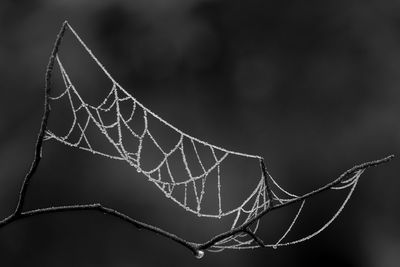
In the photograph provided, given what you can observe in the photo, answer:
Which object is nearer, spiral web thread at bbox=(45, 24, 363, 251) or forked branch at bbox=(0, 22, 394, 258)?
forked branch at bbox=(0, 22, 394, 258)

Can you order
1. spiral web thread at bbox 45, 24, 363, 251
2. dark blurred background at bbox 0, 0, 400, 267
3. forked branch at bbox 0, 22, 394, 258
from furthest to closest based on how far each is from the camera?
dark blurred background at bbox 0, 0, 400, 267 → spiral web thread at bbox 45, 24, 363, 251 → forked branch at bbox 0, 22, 394, 258

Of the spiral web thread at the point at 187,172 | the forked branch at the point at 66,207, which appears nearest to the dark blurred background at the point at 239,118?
the spiral web thread at the point at 187,172

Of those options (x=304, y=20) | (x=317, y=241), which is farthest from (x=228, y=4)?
(x=317, y=241)

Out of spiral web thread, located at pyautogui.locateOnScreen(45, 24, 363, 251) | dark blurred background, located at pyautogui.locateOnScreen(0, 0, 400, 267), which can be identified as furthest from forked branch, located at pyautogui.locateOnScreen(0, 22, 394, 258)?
dark blurred background, located at pyautogui.locateOnScreen(0, 0, 400, 267)

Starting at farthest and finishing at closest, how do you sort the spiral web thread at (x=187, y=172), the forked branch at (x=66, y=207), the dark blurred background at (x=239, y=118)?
the dark blurred background at (x=239, y=118)
the spiral web thread at (x=187, y=172)
the forked branch at (x=66, y=207)

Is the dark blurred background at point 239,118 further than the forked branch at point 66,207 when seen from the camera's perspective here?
Yes

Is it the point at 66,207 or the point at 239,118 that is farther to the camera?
the point at 239,118

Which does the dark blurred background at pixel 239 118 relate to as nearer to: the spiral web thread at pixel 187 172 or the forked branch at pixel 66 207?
the spiral web thread at pixel 187 172

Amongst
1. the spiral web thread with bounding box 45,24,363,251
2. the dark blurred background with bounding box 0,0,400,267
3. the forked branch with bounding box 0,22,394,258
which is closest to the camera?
the forked branch with bounding box 0,22,394,258

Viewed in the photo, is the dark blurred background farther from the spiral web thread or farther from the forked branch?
the forked branch

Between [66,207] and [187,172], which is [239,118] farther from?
[66,207]

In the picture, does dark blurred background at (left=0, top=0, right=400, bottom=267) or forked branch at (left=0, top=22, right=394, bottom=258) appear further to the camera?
dark blurred background at (left=0, top=0, right=400, bottom=267)

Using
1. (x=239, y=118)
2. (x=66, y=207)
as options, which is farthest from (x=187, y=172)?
(x=66, y=207)
